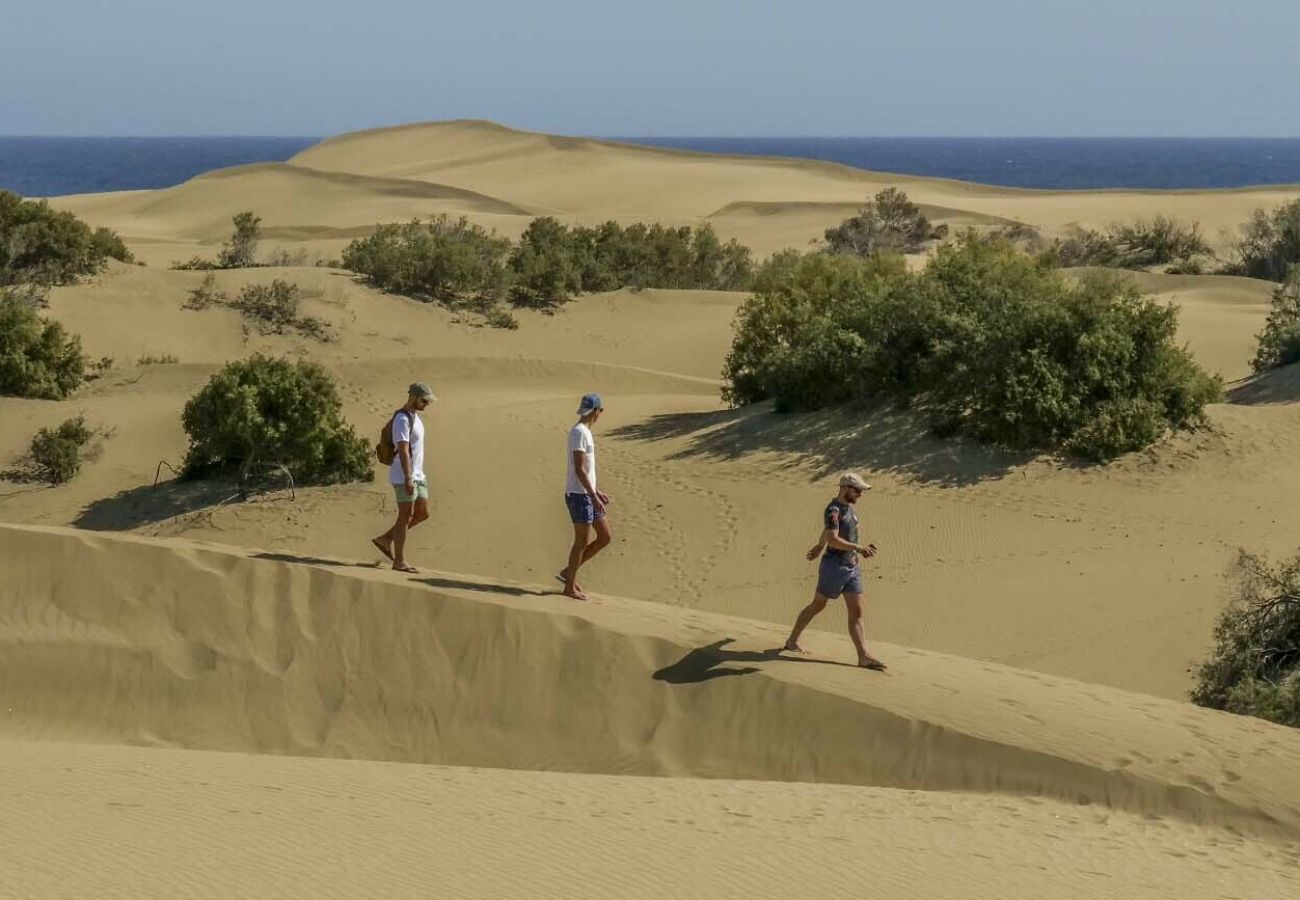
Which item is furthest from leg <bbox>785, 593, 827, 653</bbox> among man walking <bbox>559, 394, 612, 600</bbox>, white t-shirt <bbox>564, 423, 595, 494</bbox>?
white t-shirt <bbox>564, 423, 595, 494</bbox>

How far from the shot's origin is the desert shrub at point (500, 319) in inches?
1094

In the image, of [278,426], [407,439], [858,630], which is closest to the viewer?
[858,630]

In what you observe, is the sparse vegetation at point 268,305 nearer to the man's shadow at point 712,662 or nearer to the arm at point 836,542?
the man's shadow at point 712,662

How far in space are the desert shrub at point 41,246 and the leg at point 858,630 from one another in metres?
20.2

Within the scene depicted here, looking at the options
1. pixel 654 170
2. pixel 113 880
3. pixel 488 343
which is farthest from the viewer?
pixel 654 170

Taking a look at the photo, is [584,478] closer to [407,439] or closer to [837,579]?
[407,439]

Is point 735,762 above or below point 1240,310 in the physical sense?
below

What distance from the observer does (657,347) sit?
2838 centimetres

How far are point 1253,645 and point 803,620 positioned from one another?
331cm

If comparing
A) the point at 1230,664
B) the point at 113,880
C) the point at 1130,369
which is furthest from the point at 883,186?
the point at 113,880

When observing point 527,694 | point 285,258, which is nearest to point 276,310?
point 285,258

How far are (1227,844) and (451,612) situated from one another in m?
5.14

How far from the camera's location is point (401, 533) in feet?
37.4

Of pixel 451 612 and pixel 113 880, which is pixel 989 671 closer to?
pixel 451 612
